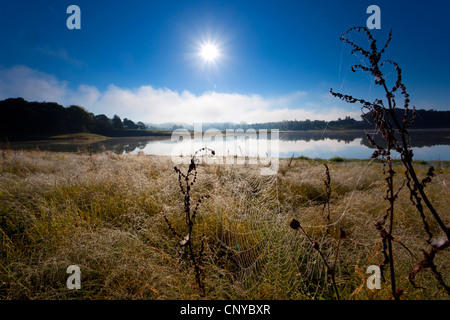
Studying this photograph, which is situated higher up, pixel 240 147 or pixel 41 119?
pixel 41 119

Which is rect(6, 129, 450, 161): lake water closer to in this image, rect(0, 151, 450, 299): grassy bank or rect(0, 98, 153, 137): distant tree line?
rect(0, 151, 450, 299): grassy bank

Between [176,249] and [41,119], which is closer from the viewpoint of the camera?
[176,249]

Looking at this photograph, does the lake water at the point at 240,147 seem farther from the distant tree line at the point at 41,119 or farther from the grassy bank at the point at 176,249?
the distant tree line at the point at 41,119

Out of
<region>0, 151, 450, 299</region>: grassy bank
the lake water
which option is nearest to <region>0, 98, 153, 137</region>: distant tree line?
the lake water

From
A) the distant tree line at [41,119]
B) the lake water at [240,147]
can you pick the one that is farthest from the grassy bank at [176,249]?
the distant tree line at [41,119]

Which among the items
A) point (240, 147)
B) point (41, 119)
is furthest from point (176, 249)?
point (41, 119)

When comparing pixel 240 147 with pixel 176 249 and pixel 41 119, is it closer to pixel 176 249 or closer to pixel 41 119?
pixel 176 249

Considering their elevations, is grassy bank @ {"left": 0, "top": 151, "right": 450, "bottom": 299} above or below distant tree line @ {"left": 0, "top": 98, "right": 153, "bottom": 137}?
below

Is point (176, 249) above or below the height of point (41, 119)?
below

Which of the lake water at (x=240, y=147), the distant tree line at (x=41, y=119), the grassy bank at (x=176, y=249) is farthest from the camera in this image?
the distant tree line at (x=41, y=119)

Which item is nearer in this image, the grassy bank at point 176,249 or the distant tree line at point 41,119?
the grassy bank at point 176,249

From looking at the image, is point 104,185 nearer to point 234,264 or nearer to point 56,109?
point 234,264

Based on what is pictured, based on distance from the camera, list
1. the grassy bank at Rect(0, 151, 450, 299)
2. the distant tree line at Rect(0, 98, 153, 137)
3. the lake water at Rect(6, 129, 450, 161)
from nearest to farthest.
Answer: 1. the grassy bank at Rect(0, 151, 450, 299)
2. the lake water at Rect(6, 129, 450, 161)
3. the distant tree line at Rect(0, 98, 153, 137)

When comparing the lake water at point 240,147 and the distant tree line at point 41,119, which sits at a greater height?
the distant tree line at point 41,119
